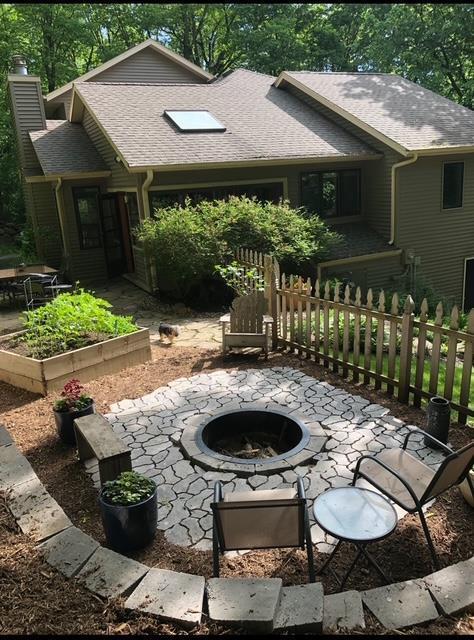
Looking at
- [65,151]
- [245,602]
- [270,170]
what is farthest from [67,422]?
[65,151]

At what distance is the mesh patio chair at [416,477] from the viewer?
10.4ft

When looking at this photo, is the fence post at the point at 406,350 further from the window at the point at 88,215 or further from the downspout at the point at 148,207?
the window at the point at 88,215

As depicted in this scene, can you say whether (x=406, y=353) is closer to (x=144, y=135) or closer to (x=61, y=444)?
(x=61, y=444)

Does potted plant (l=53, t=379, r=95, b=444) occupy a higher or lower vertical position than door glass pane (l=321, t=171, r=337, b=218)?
lower

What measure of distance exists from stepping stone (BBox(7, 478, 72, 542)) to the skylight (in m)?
11.1

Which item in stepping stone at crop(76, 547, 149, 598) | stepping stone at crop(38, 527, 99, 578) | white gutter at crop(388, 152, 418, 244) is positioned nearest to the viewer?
stepping stone at crop(76, 547, 149, 598)

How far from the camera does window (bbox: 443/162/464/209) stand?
48.3 feet

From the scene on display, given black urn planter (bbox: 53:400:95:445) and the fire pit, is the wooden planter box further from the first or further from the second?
the fire pit

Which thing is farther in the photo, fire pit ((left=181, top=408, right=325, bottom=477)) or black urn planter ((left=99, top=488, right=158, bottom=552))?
fire pit ((left=181, top=408, right=325, bottom=477))

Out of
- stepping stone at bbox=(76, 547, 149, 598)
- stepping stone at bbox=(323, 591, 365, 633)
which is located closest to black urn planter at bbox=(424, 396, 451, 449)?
stepping stone at bbox=(323, 591, 365, 633)

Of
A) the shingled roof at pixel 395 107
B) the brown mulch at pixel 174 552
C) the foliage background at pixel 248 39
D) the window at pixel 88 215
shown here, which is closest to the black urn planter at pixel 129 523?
the brown mulch at pixel 174 552

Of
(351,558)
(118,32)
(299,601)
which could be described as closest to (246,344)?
(351,558)

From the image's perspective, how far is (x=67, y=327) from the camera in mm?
6992

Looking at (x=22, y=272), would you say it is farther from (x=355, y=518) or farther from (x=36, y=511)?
(x=355, y=518)
